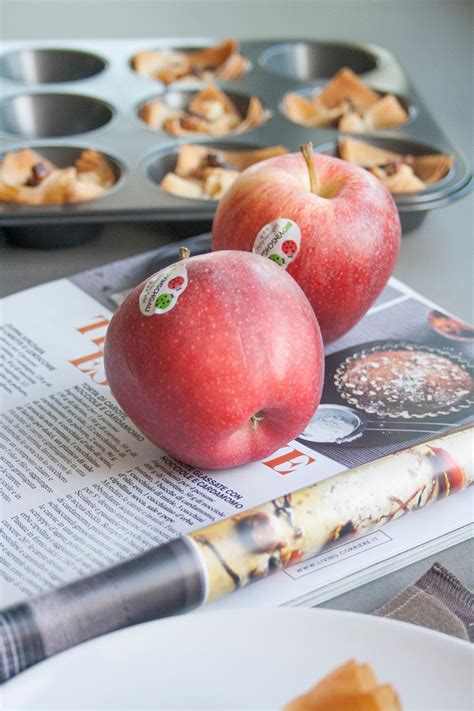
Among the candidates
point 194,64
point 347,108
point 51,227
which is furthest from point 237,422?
point 194,64

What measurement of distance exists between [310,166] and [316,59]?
2.69ft

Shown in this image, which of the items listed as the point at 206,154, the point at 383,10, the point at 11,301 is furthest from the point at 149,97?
the point at 383,10

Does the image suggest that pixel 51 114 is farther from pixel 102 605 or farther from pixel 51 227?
pixel 102 605

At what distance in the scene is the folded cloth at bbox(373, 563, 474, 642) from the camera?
537 mm

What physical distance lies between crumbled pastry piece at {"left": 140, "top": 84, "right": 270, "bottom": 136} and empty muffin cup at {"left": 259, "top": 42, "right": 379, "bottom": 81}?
0.58 ft

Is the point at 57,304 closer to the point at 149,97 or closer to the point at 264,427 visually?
the point at 264,427

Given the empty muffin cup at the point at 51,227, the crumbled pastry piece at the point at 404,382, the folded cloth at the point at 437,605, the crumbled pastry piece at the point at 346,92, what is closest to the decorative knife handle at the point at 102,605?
the folded cloth at the point at 437,605

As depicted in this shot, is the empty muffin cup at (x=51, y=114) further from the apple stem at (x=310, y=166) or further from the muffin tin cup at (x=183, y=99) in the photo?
the apple stem at (x=310, y=166)

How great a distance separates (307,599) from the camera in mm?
569

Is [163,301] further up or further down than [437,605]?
further up

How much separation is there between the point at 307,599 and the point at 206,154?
66 cm

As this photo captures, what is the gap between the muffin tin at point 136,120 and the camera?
97cm

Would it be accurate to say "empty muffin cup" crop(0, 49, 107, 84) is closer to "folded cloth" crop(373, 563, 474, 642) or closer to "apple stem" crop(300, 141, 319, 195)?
"apple stem" crop(300, 141, 319, 195)

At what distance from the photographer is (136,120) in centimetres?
118
